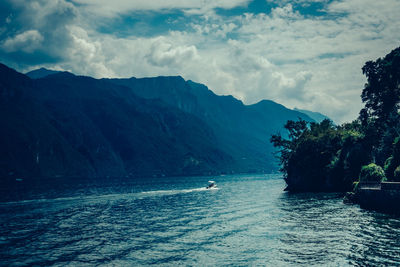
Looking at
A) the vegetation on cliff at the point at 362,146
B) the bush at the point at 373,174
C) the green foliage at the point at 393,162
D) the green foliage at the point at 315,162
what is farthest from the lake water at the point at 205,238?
the green foliage at the point at 315,162

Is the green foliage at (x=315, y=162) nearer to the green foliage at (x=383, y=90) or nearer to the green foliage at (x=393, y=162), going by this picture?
the green foliage at (x=383, y=90)

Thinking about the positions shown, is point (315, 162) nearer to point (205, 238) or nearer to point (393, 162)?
point (393, 162)

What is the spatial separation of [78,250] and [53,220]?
73.6 ft

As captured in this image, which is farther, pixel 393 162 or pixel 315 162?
pixel 315 162

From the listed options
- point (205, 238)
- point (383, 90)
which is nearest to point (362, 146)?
point (383, 90)

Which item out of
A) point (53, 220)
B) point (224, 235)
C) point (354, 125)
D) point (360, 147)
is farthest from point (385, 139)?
point (53, 220)

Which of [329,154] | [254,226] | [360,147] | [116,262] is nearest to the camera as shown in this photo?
[116,262]

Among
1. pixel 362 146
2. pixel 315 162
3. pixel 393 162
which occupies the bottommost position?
pixel 315 162

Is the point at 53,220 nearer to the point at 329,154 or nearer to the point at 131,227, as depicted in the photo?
the point at 131,227

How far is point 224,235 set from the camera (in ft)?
131

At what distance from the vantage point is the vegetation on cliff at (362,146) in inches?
2815

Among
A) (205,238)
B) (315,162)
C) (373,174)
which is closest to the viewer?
(205,238)

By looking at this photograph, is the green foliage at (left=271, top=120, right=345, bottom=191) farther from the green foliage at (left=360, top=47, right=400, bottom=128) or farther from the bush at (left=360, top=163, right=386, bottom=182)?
the bush at (left=360, top=163, right=386, bottom=182)

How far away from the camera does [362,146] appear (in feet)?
269
